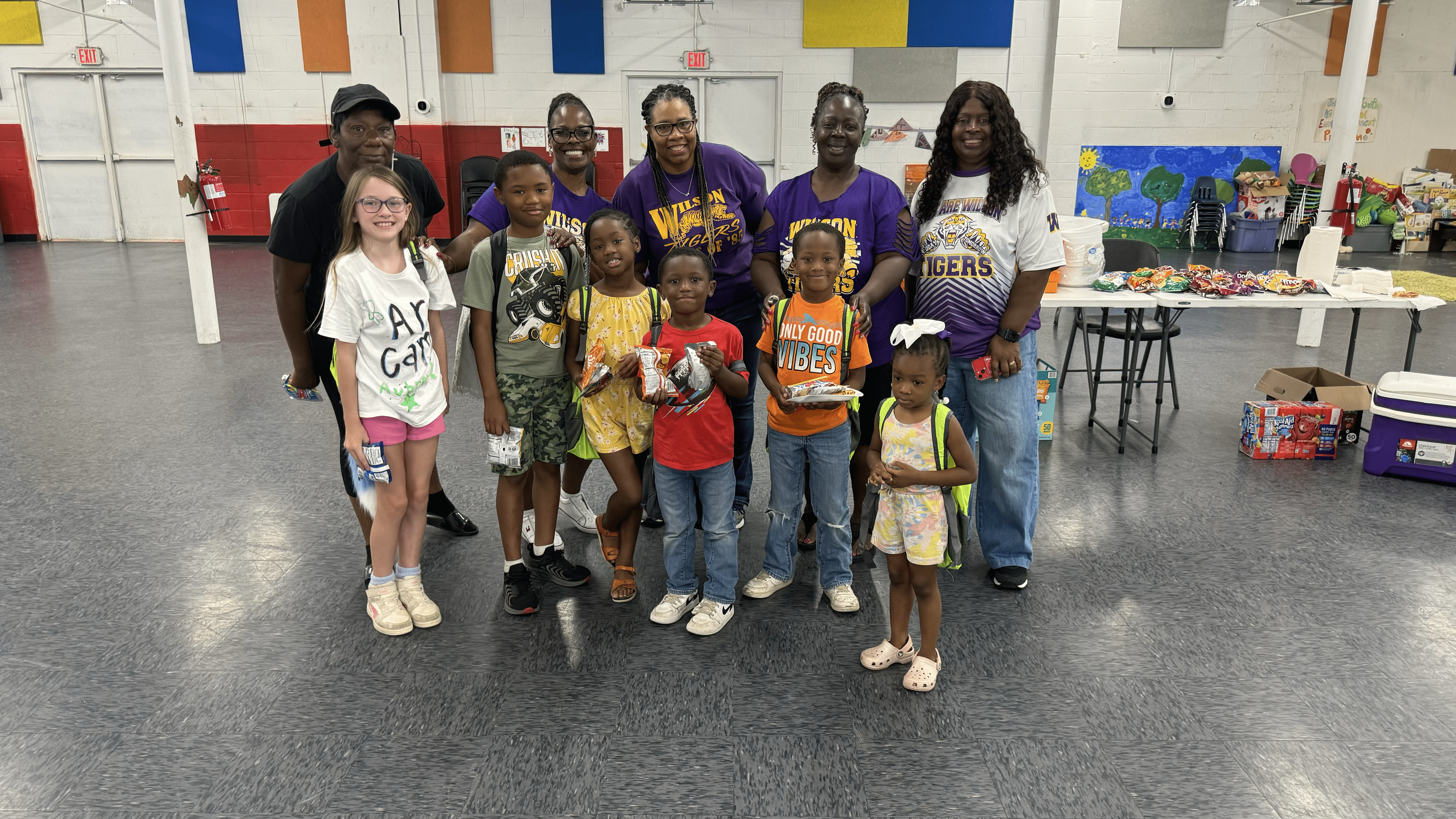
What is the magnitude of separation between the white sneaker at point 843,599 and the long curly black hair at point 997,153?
1268mm

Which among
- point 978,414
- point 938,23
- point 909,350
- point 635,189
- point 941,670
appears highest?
point 938,23

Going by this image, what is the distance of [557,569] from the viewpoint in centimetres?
308

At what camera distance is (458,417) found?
16.5ft

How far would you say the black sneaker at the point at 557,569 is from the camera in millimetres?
3064

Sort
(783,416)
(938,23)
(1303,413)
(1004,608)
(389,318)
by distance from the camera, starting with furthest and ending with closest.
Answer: (938,23) → (1303,413) → (1004,608) → (783,416) → (389,318)

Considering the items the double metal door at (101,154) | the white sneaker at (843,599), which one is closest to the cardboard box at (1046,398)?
the white sneaker at (843,599)

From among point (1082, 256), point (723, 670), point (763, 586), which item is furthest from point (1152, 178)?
point (723, 670)

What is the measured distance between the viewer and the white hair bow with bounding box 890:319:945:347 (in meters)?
2.32

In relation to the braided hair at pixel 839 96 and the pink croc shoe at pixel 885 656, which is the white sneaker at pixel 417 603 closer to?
the pink croc shoe at pixel 885 656

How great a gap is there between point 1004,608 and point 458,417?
3256mm

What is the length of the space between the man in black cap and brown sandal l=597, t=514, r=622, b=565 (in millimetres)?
771

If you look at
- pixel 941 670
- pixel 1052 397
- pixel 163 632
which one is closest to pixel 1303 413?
pixel 1052 397

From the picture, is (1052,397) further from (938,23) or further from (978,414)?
(938,23)

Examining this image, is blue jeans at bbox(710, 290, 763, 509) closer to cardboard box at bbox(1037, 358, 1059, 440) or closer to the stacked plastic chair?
cardboard box at bbox(1037, 358, 1059, 440)
